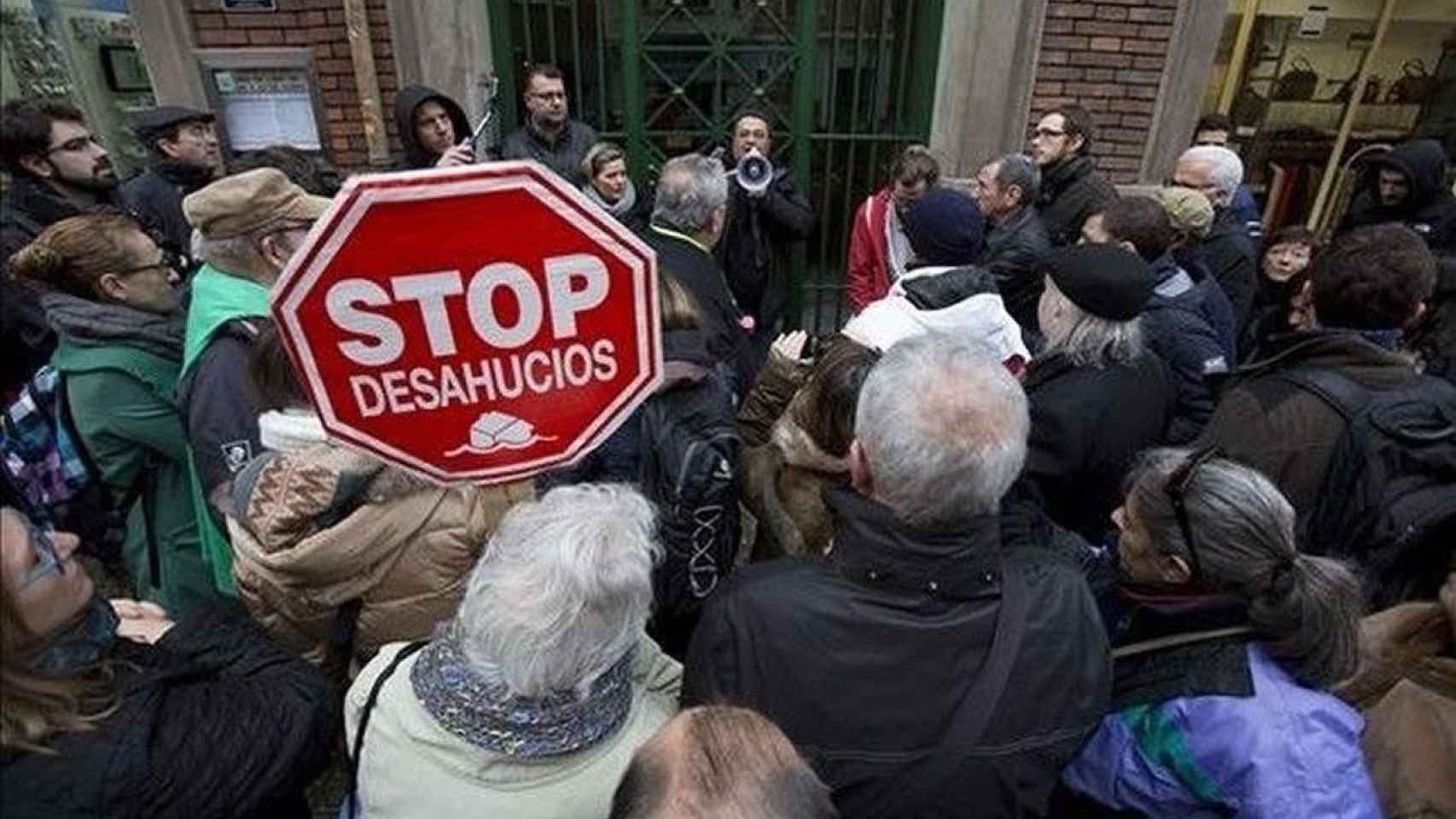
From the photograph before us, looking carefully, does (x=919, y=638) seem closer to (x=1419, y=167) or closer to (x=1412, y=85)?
(x=1419, y=167)

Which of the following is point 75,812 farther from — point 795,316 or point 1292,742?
point 795,316

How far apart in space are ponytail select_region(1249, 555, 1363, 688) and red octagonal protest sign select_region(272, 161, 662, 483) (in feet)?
3.64

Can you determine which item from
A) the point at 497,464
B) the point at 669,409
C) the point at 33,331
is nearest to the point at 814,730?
the point at 497,464

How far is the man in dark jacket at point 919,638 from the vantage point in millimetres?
1451

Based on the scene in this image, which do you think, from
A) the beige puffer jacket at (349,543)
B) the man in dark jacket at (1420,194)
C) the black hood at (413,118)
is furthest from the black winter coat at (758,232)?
the beige puffer jacket at (349,543)

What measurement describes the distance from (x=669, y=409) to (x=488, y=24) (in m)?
3.84

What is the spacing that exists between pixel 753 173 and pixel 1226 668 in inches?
137

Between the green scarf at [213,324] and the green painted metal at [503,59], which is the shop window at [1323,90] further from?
the green scarf at [213,324]

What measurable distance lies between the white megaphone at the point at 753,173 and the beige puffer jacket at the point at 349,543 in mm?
2922

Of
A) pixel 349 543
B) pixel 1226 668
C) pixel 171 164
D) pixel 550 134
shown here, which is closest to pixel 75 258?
pixel 349 543

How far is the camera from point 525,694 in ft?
4.14

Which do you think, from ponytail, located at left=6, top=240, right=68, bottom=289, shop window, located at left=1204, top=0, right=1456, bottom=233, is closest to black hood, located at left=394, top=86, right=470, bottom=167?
ponytail, located at left=6, top=240, right=68, bottom=289

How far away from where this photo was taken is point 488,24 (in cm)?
509

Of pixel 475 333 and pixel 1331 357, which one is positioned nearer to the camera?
pixel 475 333
